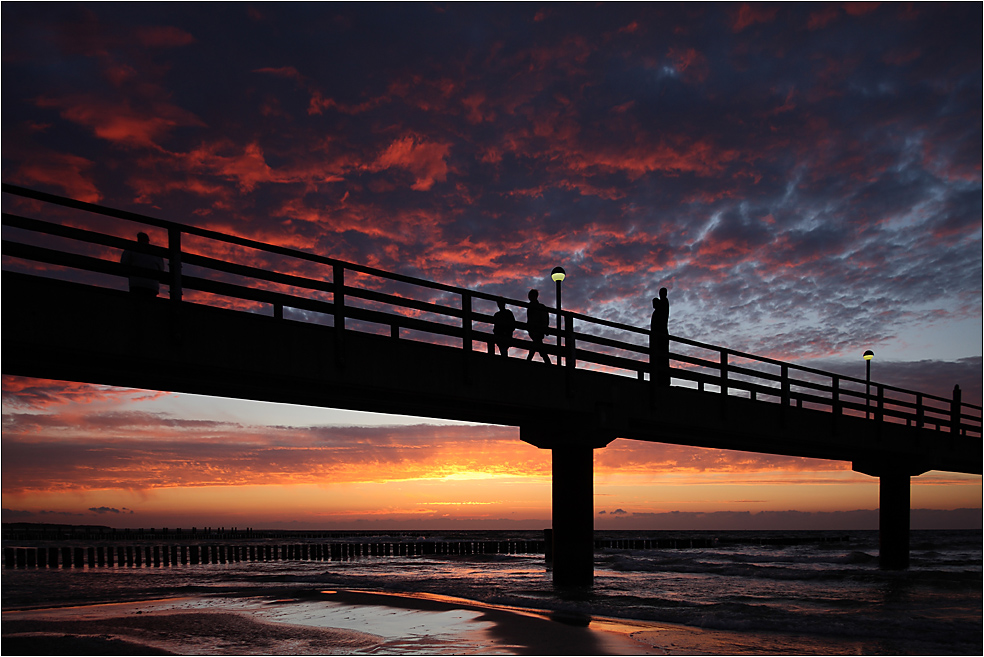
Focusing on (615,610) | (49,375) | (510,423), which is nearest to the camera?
(49,375)

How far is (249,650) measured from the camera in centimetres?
1121

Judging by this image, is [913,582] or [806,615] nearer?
[806,615]

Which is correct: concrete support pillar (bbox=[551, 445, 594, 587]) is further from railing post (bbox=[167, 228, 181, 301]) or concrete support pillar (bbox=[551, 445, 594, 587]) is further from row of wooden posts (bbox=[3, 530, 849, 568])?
row of wooden posts (bbox=[3, 530, 849, 568])

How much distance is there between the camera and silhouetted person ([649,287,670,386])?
18.1 metres

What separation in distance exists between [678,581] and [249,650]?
19433mm

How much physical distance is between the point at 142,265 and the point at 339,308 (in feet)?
10.1

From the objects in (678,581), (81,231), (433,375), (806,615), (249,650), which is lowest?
(678,581)

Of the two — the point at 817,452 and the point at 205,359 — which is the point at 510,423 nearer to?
the point at 205,359

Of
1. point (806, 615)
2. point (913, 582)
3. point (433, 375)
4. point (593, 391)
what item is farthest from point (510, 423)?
point (913, 582)

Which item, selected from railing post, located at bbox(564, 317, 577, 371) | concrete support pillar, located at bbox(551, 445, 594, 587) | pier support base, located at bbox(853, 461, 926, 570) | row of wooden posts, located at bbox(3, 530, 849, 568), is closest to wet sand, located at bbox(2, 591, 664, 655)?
concrete support pillar, located at bbox(551, 445, 594, 587)

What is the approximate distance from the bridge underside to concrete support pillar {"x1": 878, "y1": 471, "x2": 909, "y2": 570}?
7389mm

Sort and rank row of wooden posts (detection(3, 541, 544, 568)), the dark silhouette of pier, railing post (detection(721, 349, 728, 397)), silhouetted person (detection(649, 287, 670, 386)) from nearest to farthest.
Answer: the dark silhouette of pier < silhouetted person (detection(649, 287, 670, 386)) < railing post (detection(721, 349, 728, 397)) < row of wooden posts (detection(3, 541, 544, 568))

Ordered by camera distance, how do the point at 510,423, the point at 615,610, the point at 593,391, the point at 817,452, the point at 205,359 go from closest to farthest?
the point at 205,359
the point at 615,610
the point at 593,391
the point at 510,423
the point at 817,452

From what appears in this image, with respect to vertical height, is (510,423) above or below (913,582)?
above
